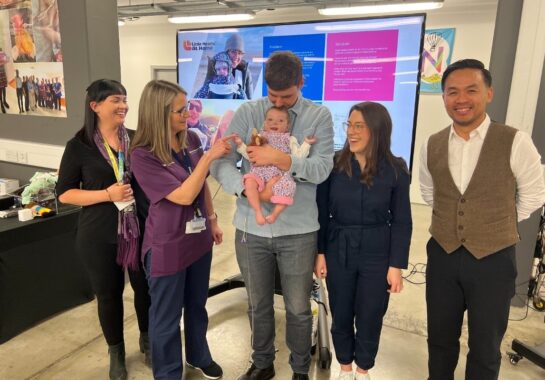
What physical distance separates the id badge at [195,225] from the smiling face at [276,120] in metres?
0.53

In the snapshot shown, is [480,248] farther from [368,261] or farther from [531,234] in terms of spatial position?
[531,234]

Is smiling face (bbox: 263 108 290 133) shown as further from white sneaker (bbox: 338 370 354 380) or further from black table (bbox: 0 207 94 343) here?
black table (bbox: 0 207 94 343)

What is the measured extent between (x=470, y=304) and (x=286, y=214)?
85 centimetres

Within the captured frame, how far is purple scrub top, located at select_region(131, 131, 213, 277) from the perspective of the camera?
1679 mm

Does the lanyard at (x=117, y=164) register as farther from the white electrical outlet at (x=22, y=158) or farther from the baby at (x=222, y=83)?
the white electrical outlet at (x=22, y=158)

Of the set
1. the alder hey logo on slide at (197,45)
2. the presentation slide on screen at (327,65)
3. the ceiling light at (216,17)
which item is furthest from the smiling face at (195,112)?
the ceiling light at (216,17)

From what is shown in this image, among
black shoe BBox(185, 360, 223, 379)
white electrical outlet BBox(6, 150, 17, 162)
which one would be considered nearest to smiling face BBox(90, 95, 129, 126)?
black shoe BBox(185, 360, 223, 379)

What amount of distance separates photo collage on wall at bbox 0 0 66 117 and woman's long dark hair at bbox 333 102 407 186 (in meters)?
2.37

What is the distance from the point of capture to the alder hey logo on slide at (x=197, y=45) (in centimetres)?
278

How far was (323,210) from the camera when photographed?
1840mm

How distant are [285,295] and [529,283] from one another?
2125 millimetres

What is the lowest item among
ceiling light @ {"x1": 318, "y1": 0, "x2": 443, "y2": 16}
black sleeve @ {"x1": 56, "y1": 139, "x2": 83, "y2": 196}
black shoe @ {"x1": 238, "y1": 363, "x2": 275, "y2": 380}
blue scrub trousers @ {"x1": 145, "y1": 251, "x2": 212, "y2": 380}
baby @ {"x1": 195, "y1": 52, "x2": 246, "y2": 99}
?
black shoe @ {"x1": 238, "y1": 363, "x2": 275, "y2": 380}

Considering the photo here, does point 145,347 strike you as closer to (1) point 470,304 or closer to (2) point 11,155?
(1) point 470,304

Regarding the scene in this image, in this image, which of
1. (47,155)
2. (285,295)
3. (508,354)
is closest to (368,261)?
(285,295)
